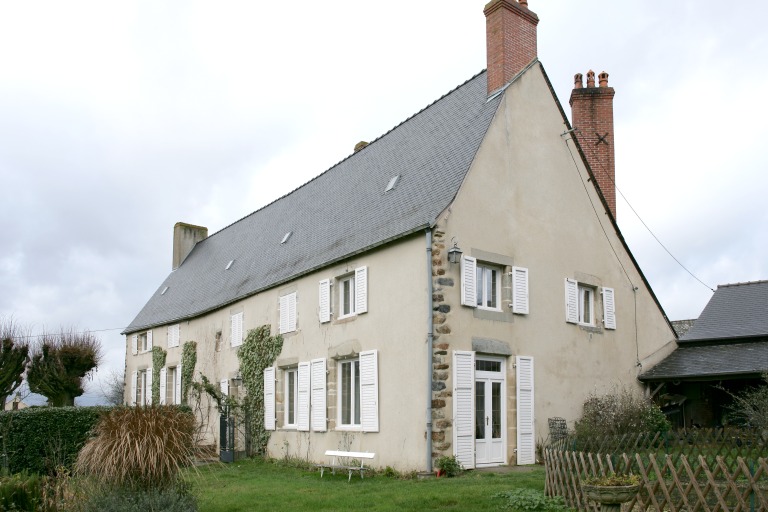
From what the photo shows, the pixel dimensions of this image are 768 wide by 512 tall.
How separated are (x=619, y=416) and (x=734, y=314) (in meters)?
6.06

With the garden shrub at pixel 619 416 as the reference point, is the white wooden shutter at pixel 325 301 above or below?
above

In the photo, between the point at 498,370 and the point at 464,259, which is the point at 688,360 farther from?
the point at 464,259

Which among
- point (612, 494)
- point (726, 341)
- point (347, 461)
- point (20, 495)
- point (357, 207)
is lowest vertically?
point (347, 461)

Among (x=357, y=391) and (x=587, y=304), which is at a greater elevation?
(x=587, y=304)

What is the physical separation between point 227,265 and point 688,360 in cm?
1438

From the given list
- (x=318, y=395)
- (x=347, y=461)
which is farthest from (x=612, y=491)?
(x=318, y=395)

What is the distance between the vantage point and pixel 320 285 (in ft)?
53.8

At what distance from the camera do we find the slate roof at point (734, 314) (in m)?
18.1

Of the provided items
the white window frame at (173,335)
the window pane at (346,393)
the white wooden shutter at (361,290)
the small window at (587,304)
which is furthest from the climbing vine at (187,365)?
the small window at (587,304)

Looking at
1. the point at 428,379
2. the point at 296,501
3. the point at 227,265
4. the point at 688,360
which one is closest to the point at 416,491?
the point at 296,501

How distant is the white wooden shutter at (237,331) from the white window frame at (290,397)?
2.61 meters

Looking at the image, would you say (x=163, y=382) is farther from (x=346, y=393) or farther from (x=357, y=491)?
(x=357, y=491)

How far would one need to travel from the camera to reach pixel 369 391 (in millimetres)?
14383

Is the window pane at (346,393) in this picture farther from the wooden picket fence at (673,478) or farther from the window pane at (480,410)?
the wooden picket fence at (673,478)
